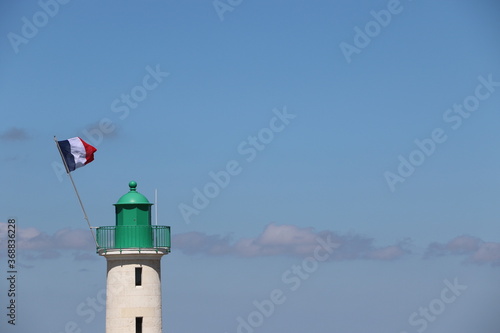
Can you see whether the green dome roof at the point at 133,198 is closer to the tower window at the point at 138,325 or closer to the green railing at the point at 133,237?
the green railing at the point at 133,237

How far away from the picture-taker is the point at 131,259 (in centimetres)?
3275

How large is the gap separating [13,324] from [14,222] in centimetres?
500

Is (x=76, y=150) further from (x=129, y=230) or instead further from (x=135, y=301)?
(x=135, y=301)

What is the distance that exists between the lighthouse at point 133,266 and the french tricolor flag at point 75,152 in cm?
245

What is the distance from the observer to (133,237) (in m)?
32.8

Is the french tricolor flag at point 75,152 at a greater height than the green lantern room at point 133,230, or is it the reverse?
the french tricolor flag at point 75,152

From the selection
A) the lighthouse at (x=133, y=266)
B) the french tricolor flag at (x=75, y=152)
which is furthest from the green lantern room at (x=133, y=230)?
the french tricolor flag at (x=75, y=152)

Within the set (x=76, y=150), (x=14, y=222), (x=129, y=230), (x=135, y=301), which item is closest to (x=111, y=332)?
(x=135, y=301)

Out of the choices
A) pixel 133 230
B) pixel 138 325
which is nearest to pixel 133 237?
pixel 133 230

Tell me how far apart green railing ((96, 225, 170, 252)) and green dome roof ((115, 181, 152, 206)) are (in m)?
0.99

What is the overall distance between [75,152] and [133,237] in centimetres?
453

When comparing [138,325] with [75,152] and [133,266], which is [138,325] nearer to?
[133,266]

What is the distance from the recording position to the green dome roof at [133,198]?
108 feet

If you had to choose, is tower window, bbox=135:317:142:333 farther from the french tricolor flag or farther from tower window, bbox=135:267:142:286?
the french tricolor flag
